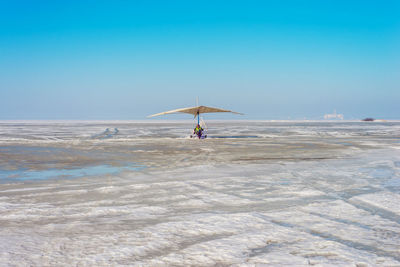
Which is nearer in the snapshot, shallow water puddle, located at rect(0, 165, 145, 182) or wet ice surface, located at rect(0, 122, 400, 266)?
wet ice surface, located at rect(0, 122, 400, 266)

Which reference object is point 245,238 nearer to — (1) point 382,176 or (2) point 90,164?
(1) point 382,176

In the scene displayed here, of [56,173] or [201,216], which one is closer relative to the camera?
[201,216]

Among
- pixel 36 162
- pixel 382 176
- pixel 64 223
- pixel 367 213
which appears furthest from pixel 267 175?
pixel 36 162

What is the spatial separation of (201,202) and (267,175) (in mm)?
3315

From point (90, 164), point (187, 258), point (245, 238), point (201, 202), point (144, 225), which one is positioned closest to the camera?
point (187, 258)

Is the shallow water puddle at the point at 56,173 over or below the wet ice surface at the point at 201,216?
over

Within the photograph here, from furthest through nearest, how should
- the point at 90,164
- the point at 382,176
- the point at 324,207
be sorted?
the point at 90,164 → the point at 382,176 → the point at 324,207

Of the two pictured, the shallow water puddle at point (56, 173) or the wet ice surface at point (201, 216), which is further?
the shallow water puddle at point (56, 173)

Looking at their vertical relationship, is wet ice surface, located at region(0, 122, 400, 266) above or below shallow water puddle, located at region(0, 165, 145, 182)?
below

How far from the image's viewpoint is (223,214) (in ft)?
16.9

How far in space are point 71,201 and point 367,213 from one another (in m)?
4.79

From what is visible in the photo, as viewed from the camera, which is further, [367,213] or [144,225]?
[367,213]

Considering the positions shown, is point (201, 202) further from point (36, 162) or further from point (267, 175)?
point (36, 162)

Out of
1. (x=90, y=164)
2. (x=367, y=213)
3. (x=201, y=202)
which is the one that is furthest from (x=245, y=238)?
(x=90, y=164)
